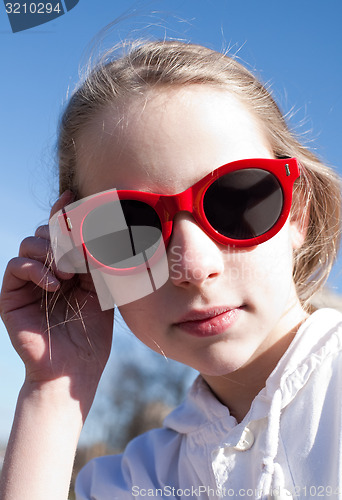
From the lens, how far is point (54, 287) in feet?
6.76

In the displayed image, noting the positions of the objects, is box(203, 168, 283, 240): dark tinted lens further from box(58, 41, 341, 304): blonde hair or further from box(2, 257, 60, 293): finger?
box(2, 257, 60, 293): finger

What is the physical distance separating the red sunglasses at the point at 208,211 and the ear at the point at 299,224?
0.33 meters

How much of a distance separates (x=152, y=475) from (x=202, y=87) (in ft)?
5.20

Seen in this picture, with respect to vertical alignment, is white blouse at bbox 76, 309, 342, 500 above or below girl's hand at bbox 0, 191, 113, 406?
below

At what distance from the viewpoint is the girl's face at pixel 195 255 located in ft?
5.72

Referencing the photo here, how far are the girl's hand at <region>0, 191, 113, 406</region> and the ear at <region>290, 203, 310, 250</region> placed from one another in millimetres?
856

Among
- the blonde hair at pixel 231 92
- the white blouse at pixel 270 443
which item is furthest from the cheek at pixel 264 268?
the blonde hair at pixel 231 92

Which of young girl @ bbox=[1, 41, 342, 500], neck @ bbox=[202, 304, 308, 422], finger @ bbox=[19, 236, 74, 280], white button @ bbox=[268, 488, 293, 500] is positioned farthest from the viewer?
finger @ bbox=[19, 236, 74, 280]

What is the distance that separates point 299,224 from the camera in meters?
2.20

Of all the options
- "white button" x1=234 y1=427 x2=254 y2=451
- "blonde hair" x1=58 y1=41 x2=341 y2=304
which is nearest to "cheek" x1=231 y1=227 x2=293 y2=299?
"blonde hair" x1=58 y1=41 x2=341 y2=304

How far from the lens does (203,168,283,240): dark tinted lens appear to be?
1756mm

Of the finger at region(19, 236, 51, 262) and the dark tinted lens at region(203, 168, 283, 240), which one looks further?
the finger at region(19, 236, 51, 262)

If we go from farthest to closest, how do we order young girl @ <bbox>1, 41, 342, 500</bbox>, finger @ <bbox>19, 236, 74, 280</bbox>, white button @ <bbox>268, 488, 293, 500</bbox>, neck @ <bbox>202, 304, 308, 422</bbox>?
1. finger @ <bbox>19, 236, 74, 280</bbox>
2. neck @ <bbox>202, 304, 308, 422</bbox>
3. young girl @ <bbox>1, 41, 342, 500</bbox>
4. white button @ <bbox>268, 488, 293, 500</bbox>

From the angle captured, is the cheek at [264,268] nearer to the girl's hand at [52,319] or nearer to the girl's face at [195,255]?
the girl's face at [195,255]
